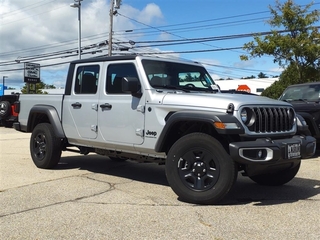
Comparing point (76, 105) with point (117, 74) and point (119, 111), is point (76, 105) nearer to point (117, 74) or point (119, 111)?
point (117, 74)

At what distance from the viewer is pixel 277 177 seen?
6.23 metres

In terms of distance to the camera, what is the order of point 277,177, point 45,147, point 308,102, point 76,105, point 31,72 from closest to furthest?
point 277,177 → point 76,105 → point 45,147 → point 308,102 → point 31,72

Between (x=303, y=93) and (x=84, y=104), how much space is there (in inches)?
232

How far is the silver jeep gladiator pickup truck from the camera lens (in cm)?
490

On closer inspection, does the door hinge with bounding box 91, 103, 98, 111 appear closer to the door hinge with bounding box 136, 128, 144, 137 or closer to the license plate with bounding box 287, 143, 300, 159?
the door hinge with bounding box 136, 128, 144, 137

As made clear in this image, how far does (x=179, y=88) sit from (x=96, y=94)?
1.41 m

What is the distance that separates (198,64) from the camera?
700 cm

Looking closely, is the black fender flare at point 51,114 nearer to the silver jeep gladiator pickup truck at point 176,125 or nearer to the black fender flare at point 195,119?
the silver jeep gladiator pickup truck at point 176,125

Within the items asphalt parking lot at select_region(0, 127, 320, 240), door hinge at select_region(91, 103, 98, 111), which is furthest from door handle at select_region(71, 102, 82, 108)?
asphalt parking lot at select_region(0, 127, 320, 240)

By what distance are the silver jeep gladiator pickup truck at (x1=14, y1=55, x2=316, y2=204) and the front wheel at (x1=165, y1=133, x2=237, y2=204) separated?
12 millimetres

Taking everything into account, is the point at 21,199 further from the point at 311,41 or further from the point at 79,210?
the point at 311,41

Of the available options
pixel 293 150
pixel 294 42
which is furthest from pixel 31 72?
pixel 293 150

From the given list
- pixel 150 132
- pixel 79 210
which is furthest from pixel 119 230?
pixel 150 132

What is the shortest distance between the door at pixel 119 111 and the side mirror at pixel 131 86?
0.32ft
